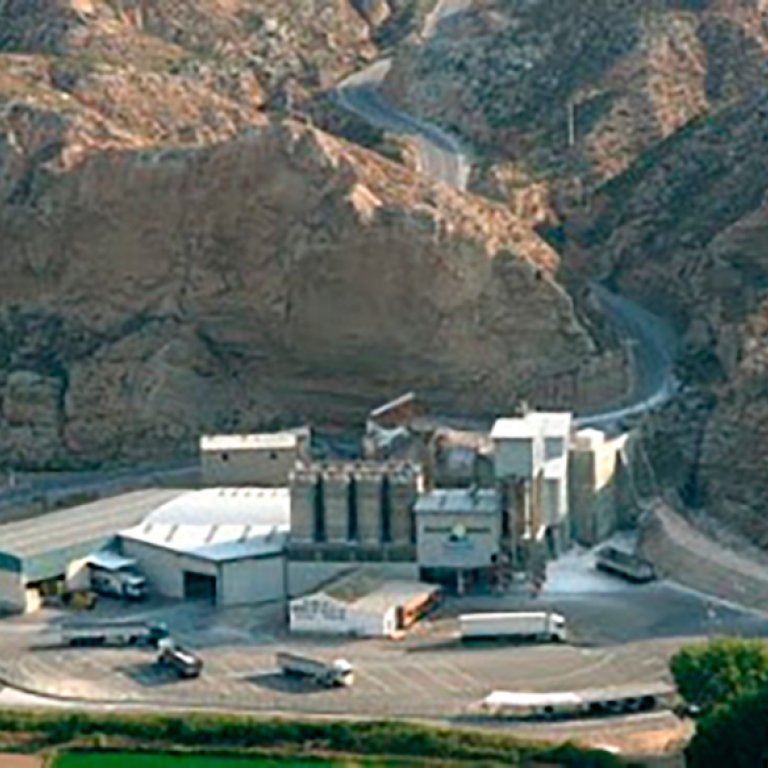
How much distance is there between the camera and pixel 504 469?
340ft

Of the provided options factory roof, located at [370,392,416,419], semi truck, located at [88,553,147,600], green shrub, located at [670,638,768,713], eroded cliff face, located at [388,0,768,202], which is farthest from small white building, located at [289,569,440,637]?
eroded cliff face, located at [388,0,768,202]

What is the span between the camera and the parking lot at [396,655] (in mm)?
91812

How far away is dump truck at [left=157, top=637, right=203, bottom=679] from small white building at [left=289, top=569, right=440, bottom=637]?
446 centimetres

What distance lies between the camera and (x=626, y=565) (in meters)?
103

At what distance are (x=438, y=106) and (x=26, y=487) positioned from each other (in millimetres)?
31046

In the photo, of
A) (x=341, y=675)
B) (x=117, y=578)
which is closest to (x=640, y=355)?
(x=117, y=578)

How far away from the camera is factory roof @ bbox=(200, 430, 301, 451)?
112m

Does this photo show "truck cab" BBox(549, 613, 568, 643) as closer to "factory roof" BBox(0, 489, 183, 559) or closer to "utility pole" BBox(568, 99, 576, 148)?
"factory roof" BBox(0, 489, 183, 559)

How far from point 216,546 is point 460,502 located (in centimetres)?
885

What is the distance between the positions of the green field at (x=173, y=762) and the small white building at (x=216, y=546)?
13.6m

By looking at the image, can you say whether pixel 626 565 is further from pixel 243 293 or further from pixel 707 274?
pixel 243 293

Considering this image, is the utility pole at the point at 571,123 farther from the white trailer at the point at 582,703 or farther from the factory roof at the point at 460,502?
the white trailer at the point at 582,703

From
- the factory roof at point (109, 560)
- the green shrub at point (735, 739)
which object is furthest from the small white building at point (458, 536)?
the green shrub at point (735, 739)

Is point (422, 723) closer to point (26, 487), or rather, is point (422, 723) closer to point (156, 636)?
point (156, 636)
